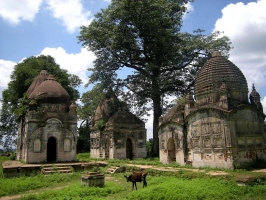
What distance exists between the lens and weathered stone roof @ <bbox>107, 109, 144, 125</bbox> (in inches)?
1014

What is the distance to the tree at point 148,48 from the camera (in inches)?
1009

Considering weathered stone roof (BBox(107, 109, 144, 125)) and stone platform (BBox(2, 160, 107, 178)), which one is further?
weathered stone roof (BBox(107, 109, 144, 125))

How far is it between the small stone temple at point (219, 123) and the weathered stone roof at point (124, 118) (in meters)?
6.91

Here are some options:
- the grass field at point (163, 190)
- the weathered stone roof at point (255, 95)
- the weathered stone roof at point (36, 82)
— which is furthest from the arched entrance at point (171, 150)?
the weathered stone roof at point (36, 82)

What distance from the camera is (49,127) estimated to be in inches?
778

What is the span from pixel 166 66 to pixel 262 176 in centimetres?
1813

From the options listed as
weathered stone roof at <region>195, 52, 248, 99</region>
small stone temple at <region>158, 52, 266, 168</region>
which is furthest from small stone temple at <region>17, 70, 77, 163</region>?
weathered stone roof at <region>195, 52, 248, 99</region>

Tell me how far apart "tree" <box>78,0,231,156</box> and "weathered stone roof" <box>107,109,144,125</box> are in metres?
1.69

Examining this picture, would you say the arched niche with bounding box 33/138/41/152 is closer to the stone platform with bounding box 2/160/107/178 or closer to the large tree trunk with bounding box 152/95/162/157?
the stone platform with bounding box 2/160/107/178

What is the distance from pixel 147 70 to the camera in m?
26.2

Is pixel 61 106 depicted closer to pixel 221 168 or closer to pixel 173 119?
pixel 173 119

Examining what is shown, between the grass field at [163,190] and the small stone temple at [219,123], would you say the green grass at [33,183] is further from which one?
the small stone temple at [219,123]

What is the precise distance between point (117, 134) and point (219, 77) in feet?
39.0

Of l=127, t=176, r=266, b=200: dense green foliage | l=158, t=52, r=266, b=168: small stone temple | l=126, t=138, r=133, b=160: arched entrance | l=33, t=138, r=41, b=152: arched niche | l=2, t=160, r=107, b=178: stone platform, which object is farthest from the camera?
l=126, t=138, r=133, b=160: arched entrance
